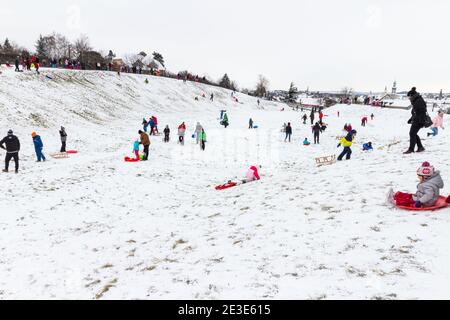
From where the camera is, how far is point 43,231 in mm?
9648

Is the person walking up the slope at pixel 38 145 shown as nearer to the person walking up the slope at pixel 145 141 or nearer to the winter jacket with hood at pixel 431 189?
the person walking up the slope at pixel 145 141

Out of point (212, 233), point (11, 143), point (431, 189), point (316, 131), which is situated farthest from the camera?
point (316, 131)

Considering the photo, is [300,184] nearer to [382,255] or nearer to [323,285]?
[382,255]

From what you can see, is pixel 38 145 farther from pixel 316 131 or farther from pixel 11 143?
pixel 316 131

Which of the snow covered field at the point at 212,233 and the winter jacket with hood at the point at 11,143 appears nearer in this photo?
the snow covered field at the point at 212,233

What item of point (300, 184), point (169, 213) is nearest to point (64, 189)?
point (169, 213)

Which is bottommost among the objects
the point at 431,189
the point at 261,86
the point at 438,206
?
the point at 438,206

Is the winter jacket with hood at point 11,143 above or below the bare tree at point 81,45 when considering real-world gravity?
below

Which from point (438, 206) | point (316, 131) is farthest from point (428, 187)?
point (316, 131)

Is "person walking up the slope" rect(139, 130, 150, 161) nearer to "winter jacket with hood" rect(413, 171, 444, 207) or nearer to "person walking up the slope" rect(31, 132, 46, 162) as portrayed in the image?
"person walking up the slope" rect(31, 132, 46, 162)

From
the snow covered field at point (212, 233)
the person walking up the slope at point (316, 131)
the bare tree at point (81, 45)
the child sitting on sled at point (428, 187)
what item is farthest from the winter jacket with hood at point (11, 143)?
the bare tree at point (81, 45)

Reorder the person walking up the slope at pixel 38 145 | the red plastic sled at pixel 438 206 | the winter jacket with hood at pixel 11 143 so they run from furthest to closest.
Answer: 1. the person walking up the slope at pixel 38 145
2. the winter jacket with hood at pixel 11 143
3. the red plastic sled at pixel 438 206

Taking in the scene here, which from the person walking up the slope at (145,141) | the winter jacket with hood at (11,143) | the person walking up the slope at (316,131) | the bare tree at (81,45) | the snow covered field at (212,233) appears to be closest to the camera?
the snow covered field at (212,233)
